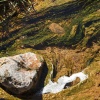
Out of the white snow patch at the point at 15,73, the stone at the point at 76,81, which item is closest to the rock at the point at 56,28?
the white snow patch at the point at 15,73

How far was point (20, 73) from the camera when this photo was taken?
238 inches

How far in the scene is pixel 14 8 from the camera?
782 cm

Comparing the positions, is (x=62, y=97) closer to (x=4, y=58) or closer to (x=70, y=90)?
(x=70, y=90)

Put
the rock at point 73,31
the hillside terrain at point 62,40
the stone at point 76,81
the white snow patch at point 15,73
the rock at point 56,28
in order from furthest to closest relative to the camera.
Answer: the rock at point 56,28 → the rock at point 73,31 → the stone at point 76,81 → the hillside terrain at point 62,40 → the white snow patch at point 15,73

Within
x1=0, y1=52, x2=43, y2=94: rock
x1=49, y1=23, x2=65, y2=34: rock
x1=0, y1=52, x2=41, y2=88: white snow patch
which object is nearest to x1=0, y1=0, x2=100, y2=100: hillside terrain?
x1=49, y1=23, x2=65, y2=34: rock

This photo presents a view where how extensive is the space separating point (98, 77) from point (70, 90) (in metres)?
0.59

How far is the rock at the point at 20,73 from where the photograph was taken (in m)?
5.93

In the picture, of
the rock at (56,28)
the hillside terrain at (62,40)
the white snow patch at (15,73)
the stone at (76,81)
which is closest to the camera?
the white snow patch at (15,73)

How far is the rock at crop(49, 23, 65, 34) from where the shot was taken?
280 inches

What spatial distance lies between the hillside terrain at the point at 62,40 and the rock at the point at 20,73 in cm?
20

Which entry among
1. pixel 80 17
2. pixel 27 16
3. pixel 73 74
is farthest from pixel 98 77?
pixel 27 16

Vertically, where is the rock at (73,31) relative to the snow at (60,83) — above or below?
above

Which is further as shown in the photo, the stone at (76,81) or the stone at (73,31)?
the stone at (73,31)

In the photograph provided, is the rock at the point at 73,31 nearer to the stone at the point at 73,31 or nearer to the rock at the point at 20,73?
the stone at the point at 73,31
